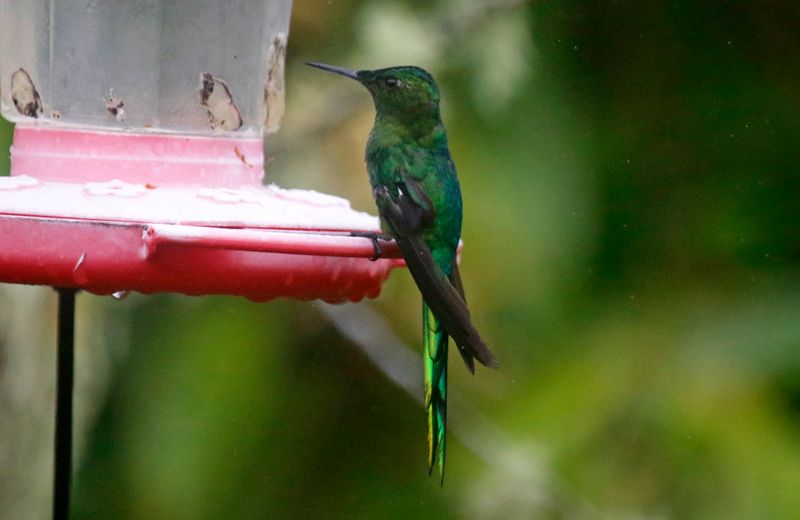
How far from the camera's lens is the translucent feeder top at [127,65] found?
99.7 inches

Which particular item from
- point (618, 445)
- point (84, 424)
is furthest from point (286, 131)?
point (618, 445)

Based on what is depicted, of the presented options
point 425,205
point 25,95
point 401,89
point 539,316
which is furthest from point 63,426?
point 539,316

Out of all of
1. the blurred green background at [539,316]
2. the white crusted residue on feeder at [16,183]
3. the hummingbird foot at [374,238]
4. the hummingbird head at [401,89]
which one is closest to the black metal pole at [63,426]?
the white crusted residue on feeder at [16,183]

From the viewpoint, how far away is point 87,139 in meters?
2.46

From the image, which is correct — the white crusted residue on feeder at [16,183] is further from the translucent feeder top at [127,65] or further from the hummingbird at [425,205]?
the hummingbird at [425,205]

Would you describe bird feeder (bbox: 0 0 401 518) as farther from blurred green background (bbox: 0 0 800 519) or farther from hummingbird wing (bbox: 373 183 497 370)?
blurred green background (bbox: 0 0 800 519)

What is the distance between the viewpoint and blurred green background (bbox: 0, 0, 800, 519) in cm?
386

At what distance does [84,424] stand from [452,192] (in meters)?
1.74

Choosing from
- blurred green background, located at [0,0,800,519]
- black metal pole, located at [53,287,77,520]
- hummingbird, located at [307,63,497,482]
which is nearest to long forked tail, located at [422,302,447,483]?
hummingbird, located at [307,63,497,482]

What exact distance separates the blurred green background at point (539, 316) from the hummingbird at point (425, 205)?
34.3 inches

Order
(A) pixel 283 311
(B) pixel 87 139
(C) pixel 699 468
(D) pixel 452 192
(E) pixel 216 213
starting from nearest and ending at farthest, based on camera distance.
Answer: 1. (E) pixel 216 213
2. (B) pixel 87 139
3. (D) pixel 452 192
4. (C) pixel 699 468
5. (A) pixel 283 311

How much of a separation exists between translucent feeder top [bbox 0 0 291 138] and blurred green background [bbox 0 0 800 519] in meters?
1.22

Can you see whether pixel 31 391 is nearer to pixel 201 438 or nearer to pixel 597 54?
pixel 201 438

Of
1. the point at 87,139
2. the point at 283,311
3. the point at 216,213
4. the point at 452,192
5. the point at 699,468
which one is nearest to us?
the point at 216,213
